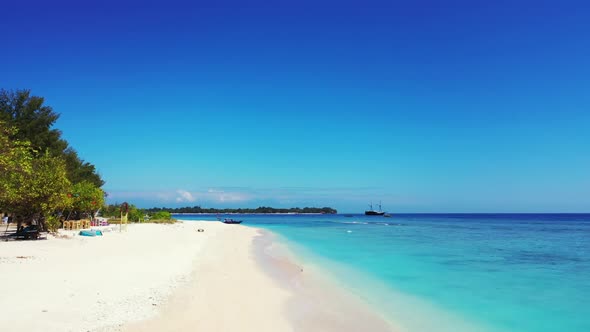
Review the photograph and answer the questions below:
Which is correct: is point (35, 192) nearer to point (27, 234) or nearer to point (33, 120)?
point (27, 234)

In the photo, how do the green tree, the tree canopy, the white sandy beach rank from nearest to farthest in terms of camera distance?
1. the white sandy beach
2. the tree canopy
3. the green tree

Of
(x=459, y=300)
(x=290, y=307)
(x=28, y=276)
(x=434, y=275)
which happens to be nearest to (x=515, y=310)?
(x=459, y=300)

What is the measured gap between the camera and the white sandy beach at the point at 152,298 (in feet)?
22.9

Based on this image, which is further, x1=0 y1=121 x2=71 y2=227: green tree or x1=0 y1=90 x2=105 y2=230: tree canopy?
x1=0 y1=121 x2=71 y2=227: green tree

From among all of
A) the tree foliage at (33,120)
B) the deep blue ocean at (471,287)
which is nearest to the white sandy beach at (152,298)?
the deep blue ocean at (471,287)

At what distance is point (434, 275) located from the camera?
1535 cm

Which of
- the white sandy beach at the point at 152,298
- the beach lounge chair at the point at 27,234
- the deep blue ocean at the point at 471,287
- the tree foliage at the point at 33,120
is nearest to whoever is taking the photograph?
the white sandy beach at the point at 152,298

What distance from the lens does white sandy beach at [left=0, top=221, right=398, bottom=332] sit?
22.9 ft

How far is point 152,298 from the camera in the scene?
8688 mm

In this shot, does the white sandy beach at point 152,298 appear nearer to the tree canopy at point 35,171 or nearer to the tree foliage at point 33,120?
the tree canopy at point 35,171

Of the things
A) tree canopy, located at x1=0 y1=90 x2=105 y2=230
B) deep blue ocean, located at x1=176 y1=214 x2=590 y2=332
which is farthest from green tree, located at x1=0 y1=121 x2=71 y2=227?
deep blue ocean, located at x1=176 y1=214 x2=590 y2=332

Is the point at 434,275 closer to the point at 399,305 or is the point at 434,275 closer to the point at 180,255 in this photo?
the point at 399,305

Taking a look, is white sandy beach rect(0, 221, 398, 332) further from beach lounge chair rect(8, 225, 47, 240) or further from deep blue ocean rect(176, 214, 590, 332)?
beach lounge chair rect(8, 225, 47, 240)

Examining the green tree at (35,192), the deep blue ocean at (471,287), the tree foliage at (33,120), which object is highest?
the tree foliage at (33,120)
